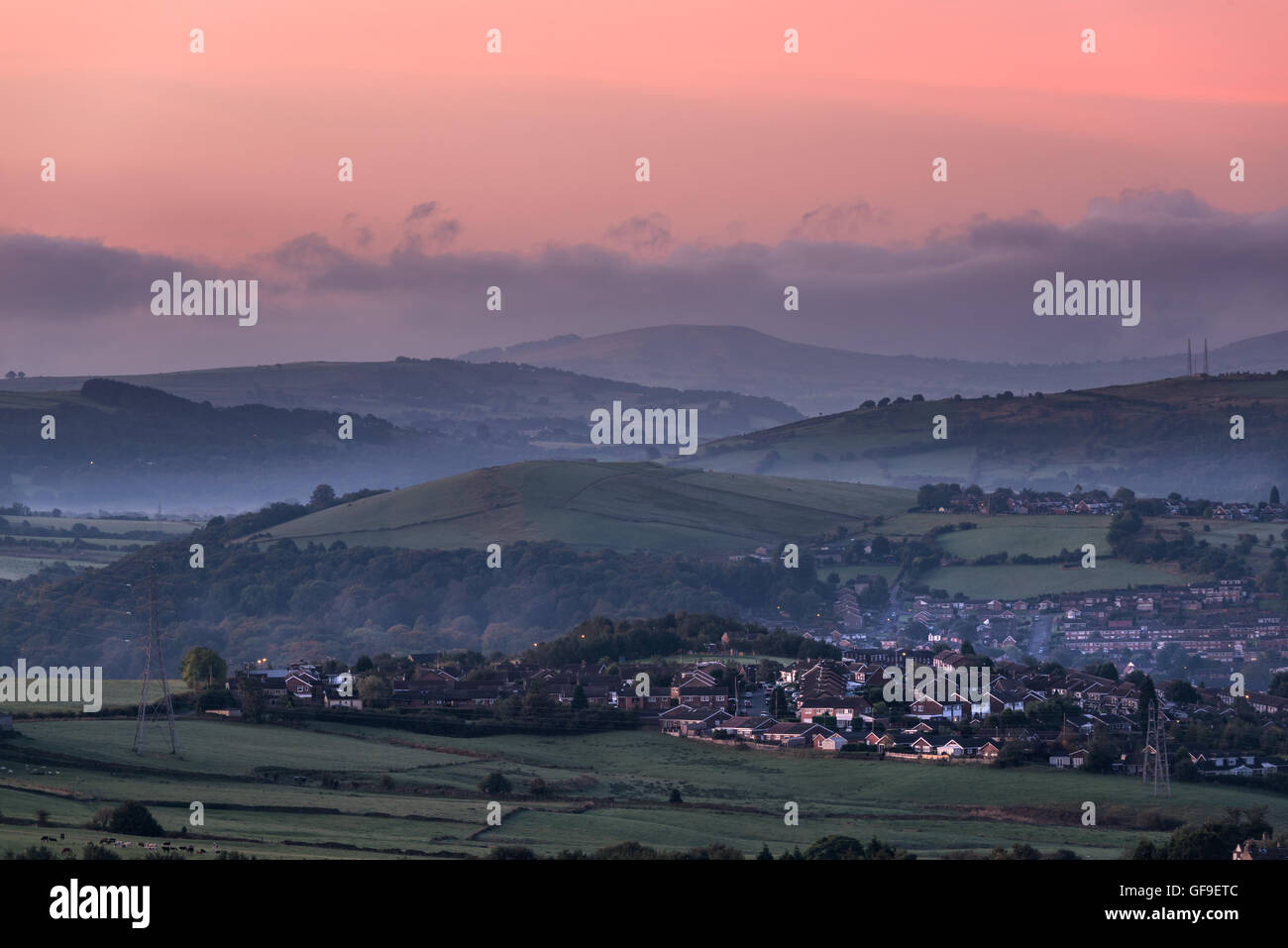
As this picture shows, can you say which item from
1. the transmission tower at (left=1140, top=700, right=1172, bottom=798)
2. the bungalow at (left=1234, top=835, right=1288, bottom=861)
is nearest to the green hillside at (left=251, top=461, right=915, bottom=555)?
the transmission tower at (left=1140, top=700, right=1172, bottom=798)

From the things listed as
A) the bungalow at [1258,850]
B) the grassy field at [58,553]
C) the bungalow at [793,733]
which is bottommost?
the bungalow at [1258,850]

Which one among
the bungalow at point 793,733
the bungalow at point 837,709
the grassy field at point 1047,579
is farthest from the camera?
the grassy field at point 1047,579

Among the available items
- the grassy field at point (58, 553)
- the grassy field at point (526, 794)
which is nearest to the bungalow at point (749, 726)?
the grassy field at point (526, 794)

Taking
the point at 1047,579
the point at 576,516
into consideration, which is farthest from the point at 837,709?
the point at 576,516

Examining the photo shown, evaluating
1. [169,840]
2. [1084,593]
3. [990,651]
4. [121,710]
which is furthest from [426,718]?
[1084,593]

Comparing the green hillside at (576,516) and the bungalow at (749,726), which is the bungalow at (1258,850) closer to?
the bungalow at (749,726)

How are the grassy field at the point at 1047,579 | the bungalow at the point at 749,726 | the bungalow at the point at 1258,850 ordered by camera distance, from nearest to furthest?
1. the bungalow at the point at 1258,850
2. the bungalow at the point at 749,726
3. the grassy field at the point at 1047,579
